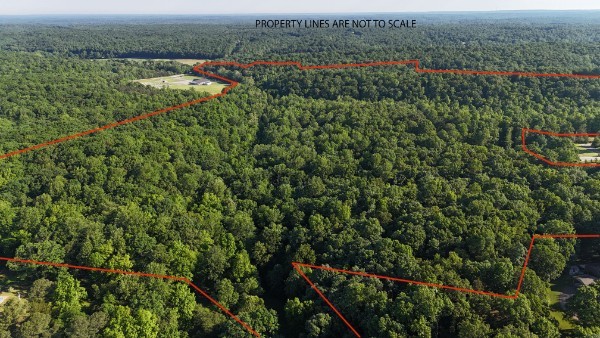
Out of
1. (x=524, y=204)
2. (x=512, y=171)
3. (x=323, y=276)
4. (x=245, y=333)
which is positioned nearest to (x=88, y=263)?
(x=245, y=333)

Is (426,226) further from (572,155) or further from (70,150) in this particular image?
(70,150)

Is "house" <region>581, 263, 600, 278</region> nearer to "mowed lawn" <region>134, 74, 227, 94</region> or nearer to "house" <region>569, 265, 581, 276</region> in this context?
"house" <region>569, 265, 581, 276</region>

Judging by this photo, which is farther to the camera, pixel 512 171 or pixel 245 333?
pixel 512 171
